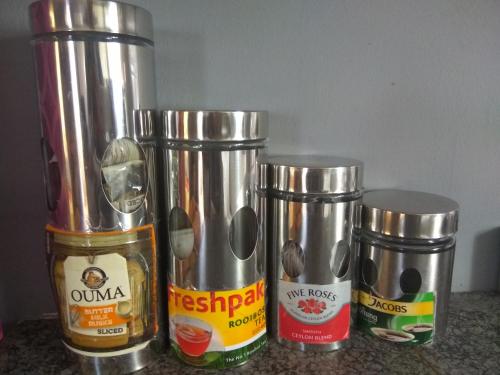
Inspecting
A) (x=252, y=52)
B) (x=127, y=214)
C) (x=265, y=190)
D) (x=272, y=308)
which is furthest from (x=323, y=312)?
(x=252, y=52)

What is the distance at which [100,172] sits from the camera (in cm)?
46

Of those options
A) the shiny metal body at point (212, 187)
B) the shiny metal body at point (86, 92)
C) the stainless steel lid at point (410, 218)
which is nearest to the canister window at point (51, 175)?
the shiny metal body at point (86, 92)

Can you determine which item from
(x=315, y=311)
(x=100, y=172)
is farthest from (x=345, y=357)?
(x=100, y=172)

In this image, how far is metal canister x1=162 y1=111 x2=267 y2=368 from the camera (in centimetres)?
49

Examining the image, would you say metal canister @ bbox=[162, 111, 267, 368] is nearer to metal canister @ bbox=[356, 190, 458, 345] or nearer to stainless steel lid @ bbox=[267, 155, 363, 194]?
stainless steel lid @ bbox=[267, 155, 363, 194]

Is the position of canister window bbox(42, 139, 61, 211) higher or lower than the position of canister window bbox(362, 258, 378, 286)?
higher

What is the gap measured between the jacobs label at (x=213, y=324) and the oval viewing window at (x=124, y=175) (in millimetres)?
127

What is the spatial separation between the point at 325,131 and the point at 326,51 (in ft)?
0.39

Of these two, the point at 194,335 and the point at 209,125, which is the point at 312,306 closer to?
the point at 194,335

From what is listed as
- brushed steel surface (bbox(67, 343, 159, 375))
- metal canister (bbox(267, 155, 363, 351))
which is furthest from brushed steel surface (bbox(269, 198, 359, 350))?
brushed steel surface (bbox(67, 343, 159, 375))

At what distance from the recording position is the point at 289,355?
0.56 m

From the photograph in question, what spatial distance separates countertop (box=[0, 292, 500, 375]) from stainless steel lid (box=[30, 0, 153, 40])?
407mm

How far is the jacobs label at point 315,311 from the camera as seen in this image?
55 cm

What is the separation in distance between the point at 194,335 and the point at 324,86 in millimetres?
402
